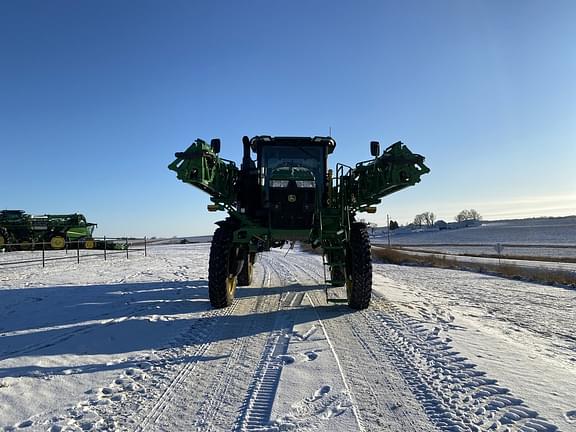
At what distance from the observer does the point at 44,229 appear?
3148cm

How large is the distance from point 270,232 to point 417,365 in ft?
13.2

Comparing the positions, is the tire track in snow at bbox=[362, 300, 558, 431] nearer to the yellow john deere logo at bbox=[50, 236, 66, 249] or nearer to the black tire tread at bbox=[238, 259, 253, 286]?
the black tire tread at bbox=[238, 259, 253, 286]

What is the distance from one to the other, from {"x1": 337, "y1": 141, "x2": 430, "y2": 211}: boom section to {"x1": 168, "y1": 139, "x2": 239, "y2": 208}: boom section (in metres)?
2.36

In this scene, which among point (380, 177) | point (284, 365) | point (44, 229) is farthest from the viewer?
point (44, 229)

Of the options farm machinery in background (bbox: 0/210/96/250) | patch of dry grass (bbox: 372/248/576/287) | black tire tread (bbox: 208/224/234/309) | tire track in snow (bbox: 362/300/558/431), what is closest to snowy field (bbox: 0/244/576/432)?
tire track in snow (bbox: 362/300/558/431)

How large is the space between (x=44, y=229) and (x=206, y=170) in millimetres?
29542

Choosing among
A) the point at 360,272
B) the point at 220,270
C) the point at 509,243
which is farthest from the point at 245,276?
the point at 509,243

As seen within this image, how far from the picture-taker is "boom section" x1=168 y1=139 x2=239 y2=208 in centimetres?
706

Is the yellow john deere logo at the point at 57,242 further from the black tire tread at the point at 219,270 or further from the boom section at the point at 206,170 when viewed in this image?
the black tire tread at the point at 219,270

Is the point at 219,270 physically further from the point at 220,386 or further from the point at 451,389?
the point at 451,389

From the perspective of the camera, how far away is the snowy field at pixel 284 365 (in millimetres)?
3426

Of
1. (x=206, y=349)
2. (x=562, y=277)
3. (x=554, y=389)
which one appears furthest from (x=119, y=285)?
(x=562, y=277)

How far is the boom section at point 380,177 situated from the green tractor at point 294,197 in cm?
2

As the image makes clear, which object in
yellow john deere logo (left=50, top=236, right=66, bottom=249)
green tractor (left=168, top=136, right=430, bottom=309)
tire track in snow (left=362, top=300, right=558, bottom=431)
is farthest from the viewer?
yellow john deere logo (left=50, top=236, right=66, bottom=249)
